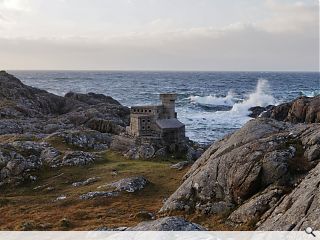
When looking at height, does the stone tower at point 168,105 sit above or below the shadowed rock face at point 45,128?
above

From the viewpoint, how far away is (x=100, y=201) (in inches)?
1574

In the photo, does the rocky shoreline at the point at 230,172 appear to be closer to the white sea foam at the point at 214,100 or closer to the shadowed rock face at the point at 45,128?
the shadowed rock face at the point at 45,128

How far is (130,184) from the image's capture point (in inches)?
1709

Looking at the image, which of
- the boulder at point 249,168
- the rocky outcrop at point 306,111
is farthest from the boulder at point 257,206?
the rocky outcrop at point 306,111

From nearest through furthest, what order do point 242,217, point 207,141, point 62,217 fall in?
point 242,217, point 62,217, point 207,141

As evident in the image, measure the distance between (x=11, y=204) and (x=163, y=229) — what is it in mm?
27407

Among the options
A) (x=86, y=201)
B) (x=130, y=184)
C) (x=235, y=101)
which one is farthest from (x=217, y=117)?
(x=86, y=201)

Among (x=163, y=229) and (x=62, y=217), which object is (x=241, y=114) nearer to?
(x=62, y=217)

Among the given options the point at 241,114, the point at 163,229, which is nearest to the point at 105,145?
the point at 163,229

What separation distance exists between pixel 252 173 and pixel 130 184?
18.6 m

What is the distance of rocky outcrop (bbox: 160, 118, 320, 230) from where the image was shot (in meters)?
26.0

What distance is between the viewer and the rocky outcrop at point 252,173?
2602 cm

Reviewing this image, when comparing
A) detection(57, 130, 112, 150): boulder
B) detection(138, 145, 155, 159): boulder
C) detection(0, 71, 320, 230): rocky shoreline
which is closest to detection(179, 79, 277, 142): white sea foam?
detection(57, 130, 112, 150): boulder

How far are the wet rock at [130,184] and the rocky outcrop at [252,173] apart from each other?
11127 millimetres
